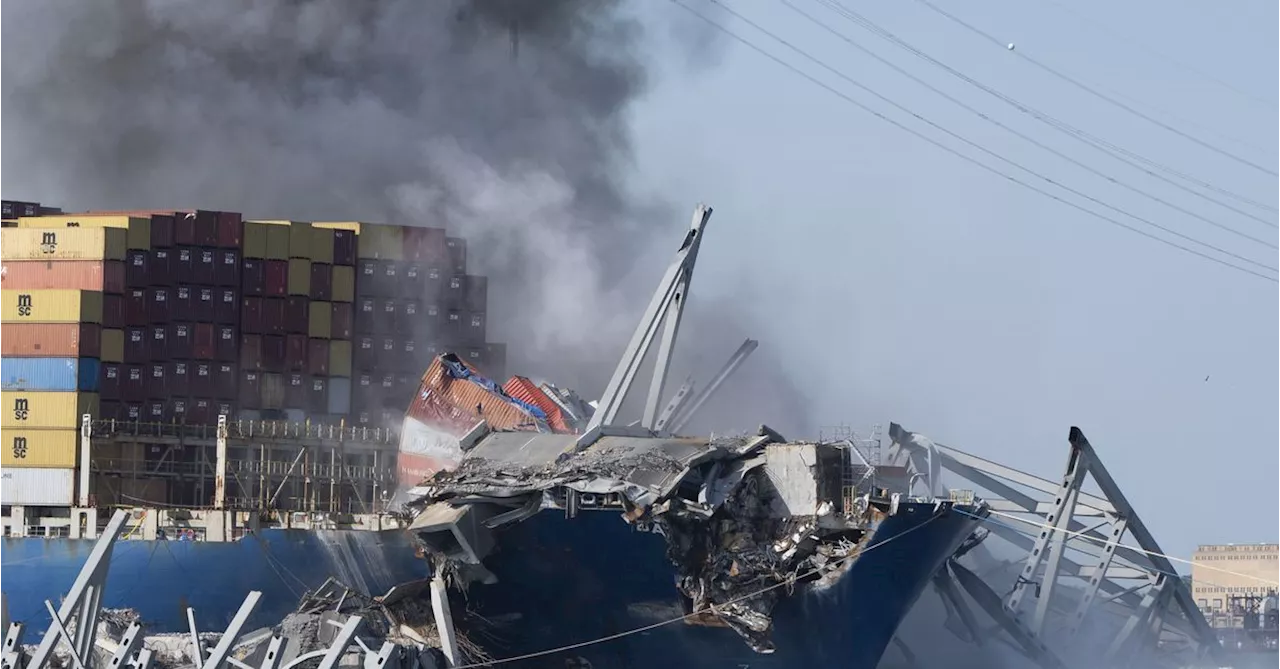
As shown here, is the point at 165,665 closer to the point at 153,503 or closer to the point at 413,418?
the point at 413,418

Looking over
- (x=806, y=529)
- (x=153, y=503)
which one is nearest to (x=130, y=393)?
(x=153, y=503)

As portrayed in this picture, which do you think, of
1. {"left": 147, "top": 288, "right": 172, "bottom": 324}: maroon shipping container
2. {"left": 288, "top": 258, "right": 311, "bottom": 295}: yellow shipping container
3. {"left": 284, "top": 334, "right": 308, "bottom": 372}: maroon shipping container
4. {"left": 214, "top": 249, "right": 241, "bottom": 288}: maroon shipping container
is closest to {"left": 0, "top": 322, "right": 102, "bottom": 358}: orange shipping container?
{"left": 147, "top": 288, "right": 172, "bottom": 324}: maroon shipping container

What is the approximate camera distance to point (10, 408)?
74188 millimetres

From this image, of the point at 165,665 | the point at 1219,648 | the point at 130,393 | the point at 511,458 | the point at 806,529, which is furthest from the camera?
the point at 130,393

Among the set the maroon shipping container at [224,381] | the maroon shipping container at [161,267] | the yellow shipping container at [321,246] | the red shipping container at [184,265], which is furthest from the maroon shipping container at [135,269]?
the yellow shipping container at [321,246]

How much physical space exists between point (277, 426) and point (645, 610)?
26.0 m

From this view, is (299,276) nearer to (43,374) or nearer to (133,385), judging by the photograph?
(133,385)

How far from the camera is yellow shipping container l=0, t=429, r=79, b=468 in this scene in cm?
7431

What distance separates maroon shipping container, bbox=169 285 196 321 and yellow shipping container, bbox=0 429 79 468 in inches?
262

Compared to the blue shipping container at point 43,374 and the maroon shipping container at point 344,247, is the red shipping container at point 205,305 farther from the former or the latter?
the blue shipping container at point 43,374

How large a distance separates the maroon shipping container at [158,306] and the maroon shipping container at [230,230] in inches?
126

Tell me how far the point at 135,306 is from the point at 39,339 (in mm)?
4000

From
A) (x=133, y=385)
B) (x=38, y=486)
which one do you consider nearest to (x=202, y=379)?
(x=133, y=385)

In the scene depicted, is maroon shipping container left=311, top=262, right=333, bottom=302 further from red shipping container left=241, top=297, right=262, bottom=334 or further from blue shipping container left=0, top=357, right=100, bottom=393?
blue shipping container left=0, top=357, right=100, bottom=393
